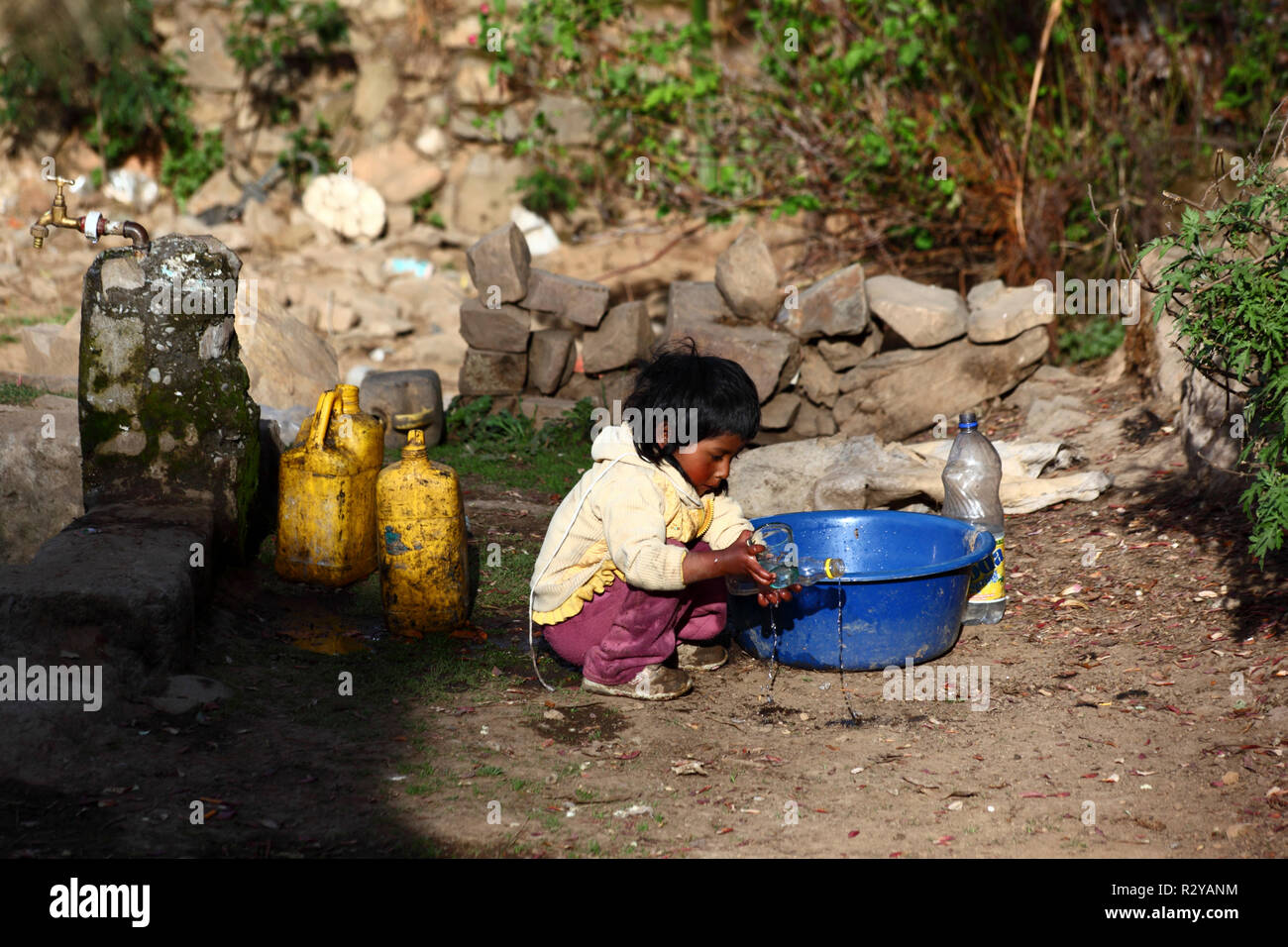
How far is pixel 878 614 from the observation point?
3725 mm

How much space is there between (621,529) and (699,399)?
0.44 meters

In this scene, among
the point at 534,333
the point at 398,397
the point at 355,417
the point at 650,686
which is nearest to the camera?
the point at 650,686

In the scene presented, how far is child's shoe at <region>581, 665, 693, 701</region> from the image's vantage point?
365 centimetres

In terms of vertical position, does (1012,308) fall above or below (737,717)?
above

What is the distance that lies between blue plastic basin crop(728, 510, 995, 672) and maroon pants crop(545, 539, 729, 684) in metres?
0.31

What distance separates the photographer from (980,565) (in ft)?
13.4

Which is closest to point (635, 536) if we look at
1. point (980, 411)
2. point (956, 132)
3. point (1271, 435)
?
point (1271, 435)

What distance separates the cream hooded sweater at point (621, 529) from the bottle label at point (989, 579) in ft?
2.97

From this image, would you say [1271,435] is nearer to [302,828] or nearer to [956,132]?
[302,828]

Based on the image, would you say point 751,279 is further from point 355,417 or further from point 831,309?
point 355,417

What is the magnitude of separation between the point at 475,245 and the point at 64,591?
371 cm

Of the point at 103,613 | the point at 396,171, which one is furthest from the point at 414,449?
the point at 396,171

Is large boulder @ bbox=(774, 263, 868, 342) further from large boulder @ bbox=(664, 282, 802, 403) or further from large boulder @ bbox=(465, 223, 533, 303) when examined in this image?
large boulder @ bbox=(465, 223, 533, 303)

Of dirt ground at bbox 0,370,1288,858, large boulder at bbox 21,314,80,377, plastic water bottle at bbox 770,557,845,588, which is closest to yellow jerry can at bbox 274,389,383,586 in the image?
dirt ground at bbox 0,370,1288,858
